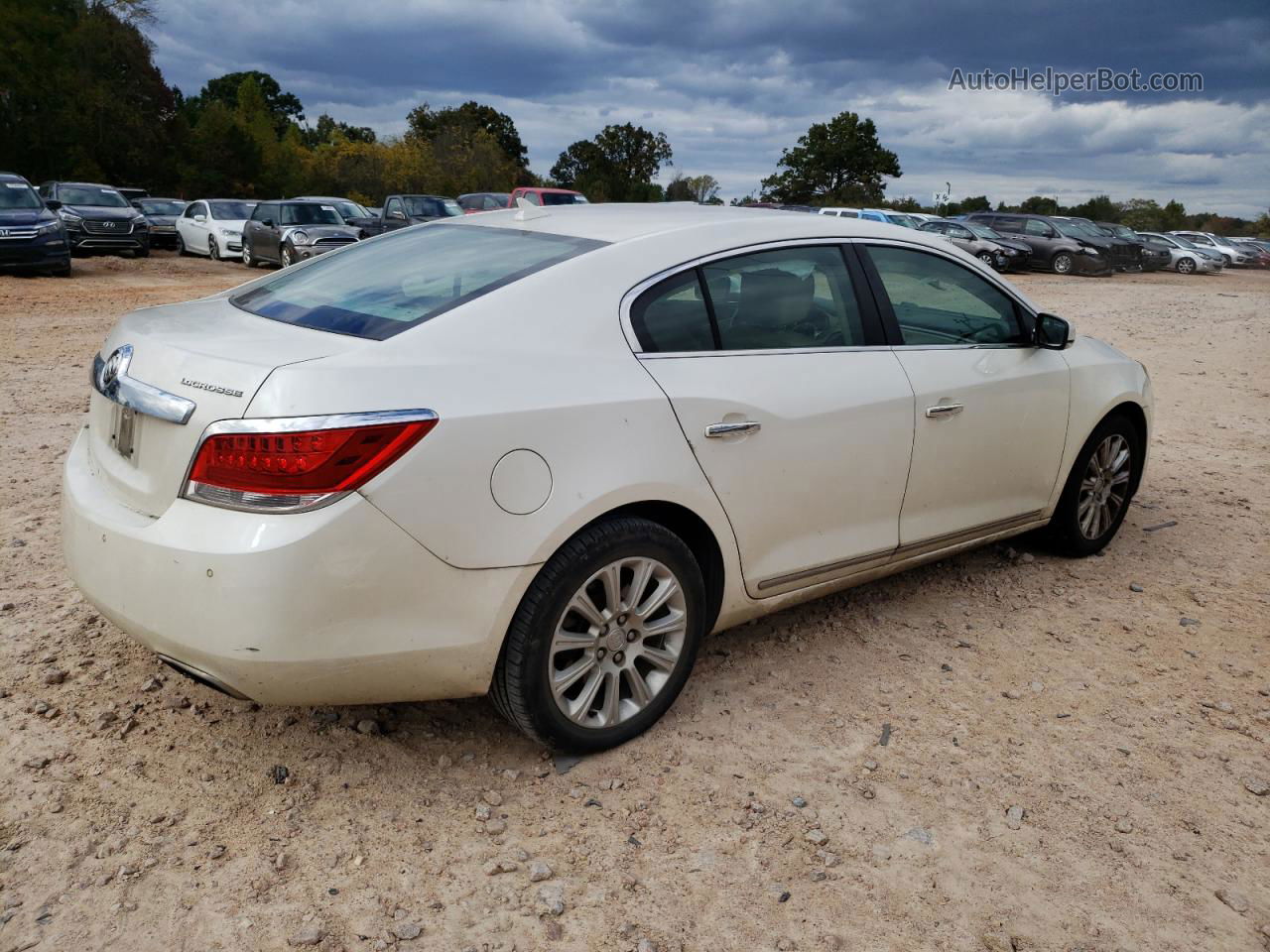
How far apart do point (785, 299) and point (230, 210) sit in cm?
2353

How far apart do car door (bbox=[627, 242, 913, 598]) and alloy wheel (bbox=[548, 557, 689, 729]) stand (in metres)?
0.35

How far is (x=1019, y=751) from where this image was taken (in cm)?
329

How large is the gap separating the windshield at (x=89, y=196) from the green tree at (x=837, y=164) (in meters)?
60.4

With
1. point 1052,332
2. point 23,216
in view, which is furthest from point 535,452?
point 23,216

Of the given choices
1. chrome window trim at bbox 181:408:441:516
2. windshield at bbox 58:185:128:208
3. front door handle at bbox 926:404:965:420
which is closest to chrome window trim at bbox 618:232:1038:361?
Result: front door handle at bbox 926:404:965:420

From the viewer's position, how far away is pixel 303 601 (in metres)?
2.52

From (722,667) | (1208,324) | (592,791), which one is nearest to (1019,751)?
(722,667)

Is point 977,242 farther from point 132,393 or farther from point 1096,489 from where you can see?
point 132,393

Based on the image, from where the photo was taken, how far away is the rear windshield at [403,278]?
119 inches

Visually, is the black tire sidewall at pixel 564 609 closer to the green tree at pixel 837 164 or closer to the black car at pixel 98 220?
the black car at pixel 98 220

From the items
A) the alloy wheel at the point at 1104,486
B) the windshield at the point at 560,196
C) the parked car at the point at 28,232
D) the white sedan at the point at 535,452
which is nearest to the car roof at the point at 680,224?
the white sedan at the point at 535,452

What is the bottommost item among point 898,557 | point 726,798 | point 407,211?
point 726,798

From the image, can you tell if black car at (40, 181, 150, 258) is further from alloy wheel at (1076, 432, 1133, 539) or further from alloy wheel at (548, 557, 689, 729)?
alloy wheel at (548, 557, 689, 729)

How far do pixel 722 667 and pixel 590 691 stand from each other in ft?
2.86
